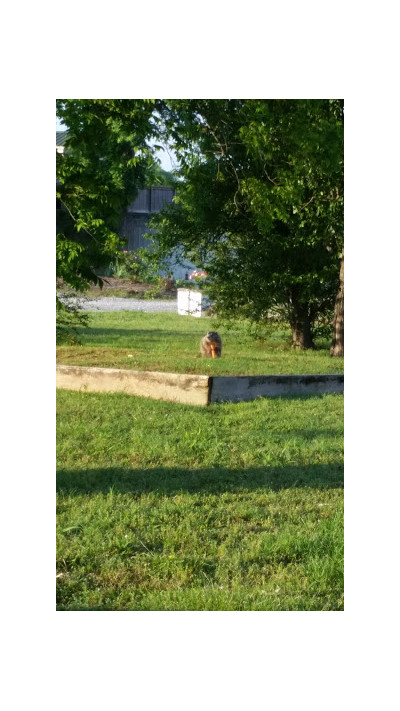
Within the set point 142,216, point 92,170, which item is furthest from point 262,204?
point 142,216

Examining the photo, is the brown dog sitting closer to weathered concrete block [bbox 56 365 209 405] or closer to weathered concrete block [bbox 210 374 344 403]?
weathered concrete block [bbox 210 374 344 403]

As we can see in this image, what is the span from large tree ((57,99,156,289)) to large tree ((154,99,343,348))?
17 cm

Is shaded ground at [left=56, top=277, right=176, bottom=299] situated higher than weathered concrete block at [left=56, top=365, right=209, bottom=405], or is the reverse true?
shaded ground at [left=56, top=277, right=176, bottom=299]

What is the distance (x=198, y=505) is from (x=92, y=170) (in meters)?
1.46

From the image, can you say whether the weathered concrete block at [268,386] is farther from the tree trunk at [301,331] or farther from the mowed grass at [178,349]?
the tree trunk at [301,331]

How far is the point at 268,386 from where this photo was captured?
183 inches

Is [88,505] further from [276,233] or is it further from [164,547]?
[276,233]

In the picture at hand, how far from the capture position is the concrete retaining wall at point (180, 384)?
435 centimetres

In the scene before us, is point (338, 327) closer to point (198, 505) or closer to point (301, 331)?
point (301, 331)

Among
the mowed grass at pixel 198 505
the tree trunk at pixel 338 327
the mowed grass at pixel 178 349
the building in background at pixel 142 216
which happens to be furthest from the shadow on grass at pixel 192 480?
the tree trunk at pixel 338 327

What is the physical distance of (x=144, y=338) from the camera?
6609mm

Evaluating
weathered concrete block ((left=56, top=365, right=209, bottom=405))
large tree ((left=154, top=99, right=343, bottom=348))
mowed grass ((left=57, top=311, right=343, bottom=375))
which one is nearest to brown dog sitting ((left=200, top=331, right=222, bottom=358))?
mowed grass ((left=57, top=311, right=343, bottom=375))

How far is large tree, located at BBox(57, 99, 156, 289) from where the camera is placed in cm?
285

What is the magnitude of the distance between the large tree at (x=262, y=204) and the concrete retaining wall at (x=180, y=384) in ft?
2.96
